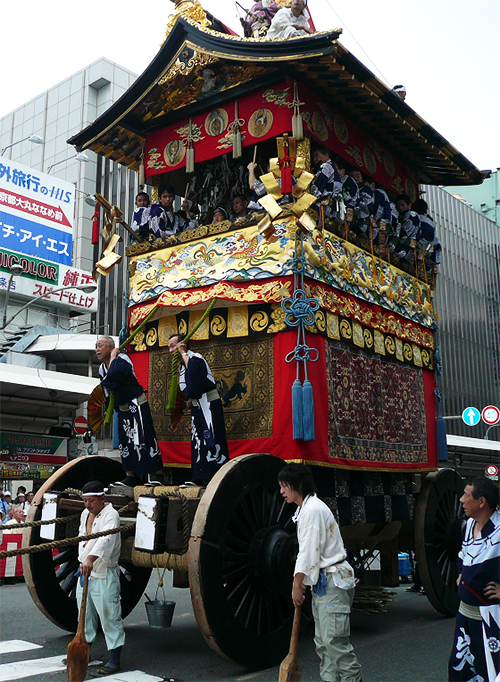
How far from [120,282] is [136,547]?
122 feet

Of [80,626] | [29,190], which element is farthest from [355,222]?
[29,190]

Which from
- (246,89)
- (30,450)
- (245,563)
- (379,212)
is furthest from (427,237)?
(30,450)

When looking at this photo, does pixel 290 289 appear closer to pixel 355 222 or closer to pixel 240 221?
pixel 240 221

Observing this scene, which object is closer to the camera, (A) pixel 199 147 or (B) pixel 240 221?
(B) pixel 240 221

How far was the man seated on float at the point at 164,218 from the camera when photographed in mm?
8539

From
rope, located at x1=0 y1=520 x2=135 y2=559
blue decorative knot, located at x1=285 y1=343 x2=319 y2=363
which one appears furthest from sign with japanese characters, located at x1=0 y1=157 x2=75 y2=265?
rope, located at x1=0 y1=520 x2=135 y2=559

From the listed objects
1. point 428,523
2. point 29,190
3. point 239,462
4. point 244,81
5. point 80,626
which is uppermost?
point 29,190

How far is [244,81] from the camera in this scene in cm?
801

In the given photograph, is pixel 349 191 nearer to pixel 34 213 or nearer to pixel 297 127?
pixel 297 127

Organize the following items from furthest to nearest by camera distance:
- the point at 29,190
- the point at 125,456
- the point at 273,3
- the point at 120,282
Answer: the point at 120,282 → the point at 29,190 → the point at 273,3 → the point at 125,456

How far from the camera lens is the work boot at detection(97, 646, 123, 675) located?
18.9 feet

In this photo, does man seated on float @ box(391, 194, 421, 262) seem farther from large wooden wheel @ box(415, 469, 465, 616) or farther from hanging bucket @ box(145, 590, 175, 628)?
hanging bucket @ box(145, 590, 175, 628)

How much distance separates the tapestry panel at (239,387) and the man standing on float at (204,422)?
23.0 inches

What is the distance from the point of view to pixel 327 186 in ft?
24.9
